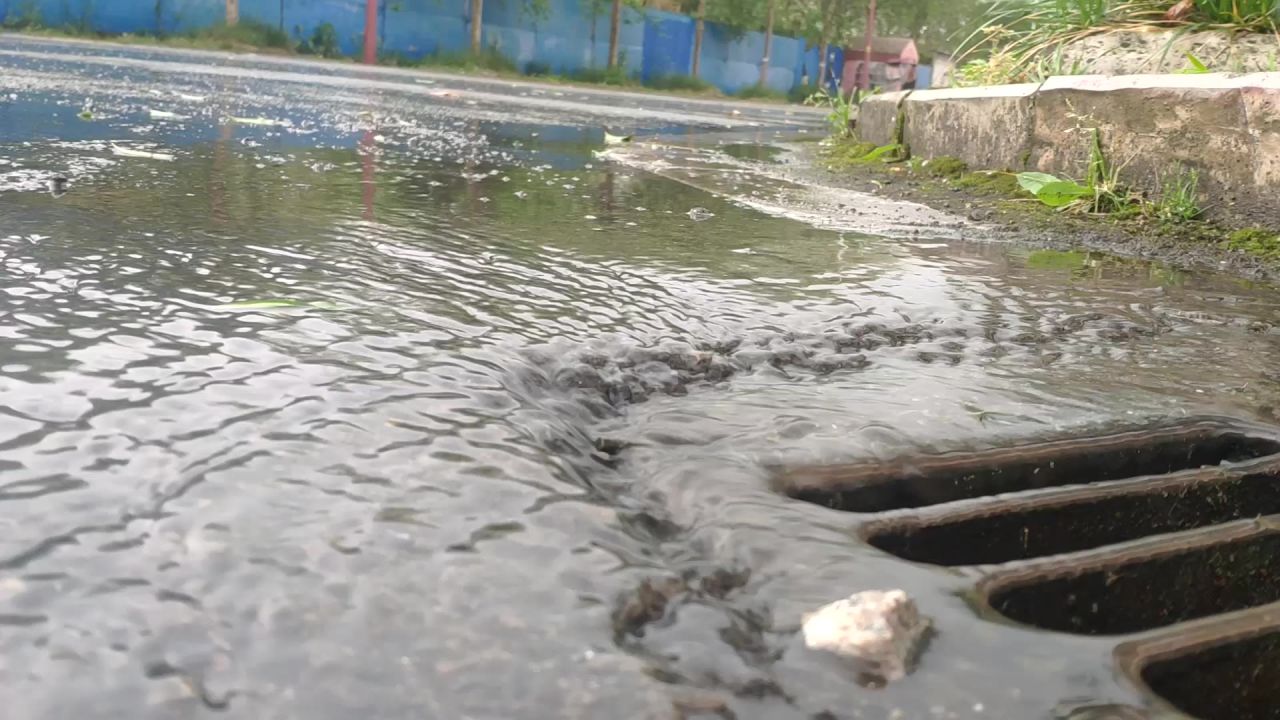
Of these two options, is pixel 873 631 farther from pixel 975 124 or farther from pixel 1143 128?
pixel 975 124

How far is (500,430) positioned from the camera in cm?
117

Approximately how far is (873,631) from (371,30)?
2388cm

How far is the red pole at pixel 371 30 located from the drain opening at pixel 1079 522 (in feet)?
75.8

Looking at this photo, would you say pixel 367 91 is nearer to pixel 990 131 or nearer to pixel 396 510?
pixel 990 131

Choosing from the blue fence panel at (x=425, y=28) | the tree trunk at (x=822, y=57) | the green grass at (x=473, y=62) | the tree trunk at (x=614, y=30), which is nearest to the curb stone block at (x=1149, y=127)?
the green grass at (x=473, y=62)

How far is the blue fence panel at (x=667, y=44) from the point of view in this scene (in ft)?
95.4

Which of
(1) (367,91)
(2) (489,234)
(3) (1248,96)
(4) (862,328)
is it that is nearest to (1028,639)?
(4) (862,328)

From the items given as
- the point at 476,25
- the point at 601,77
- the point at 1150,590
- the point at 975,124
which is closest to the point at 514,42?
the point at 476,25

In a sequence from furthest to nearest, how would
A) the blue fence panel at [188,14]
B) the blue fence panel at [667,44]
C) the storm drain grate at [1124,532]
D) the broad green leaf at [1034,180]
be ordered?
the blue fence panel at [667,44] < the blue fence panel at [188,14] < the broad green leaf at [1034,180] < the storm drain grate at [1124,532]

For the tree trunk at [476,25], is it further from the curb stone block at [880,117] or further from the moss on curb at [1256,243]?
the moss on curb at [1256,243]

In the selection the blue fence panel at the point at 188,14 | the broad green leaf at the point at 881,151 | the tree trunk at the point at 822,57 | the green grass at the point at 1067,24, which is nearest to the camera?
the green grass at the point at 1067,24

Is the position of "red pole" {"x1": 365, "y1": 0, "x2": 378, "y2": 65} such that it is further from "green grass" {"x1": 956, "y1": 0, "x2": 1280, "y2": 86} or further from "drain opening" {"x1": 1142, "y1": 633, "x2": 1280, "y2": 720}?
"drain opening" {"x1": 1142, "y1": 633, "x2": 1280, "y2": 720}

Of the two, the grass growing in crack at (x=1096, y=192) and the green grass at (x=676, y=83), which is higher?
the green grass at (x=676, y=83)

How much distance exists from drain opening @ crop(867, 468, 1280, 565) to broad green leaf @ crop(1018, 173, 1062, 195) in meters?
2.59
